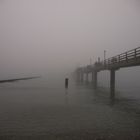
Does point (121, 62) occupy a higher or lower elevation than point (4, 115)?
higher

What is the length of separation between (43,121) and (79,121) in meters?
2.19

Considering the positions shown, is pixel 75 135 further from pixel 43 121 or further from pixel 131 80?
pixel 131 80

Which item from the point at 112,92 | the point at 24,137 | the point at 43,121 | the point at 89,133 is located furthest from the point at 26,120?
A: the point at 112,92

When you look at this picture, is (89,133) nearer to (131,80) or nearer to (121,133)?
(121,133)

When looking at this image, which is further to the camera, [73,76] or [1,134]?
[73,76]

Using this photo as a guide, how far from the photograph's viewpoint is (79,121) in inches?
528

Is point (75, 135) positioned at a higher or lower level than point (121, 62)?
lower

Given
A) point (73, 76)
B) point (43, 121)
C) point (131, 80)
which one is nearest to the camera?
point (43, 121)

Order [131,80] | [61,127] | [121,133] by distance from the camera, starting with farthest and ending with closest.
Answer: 1. [131,80]
2. [61,127]
3. [121,133]

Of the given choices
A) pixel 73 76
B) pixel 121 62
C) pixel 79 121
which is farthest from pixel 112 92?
pixel 73 76

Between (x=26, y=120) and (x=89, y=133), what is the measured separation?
467 cm

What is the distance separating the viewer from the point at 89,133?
10.6 m

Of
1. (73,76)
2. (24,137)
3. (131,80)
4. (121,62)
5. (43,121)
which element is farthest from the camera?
(73,76)

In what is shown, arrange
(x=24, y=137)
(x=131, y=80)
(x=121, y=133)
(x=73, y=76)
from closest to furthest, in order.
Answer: (x=24, y=137), (x=121, y=133), (x=131, y=80), (x=73, y=76)
